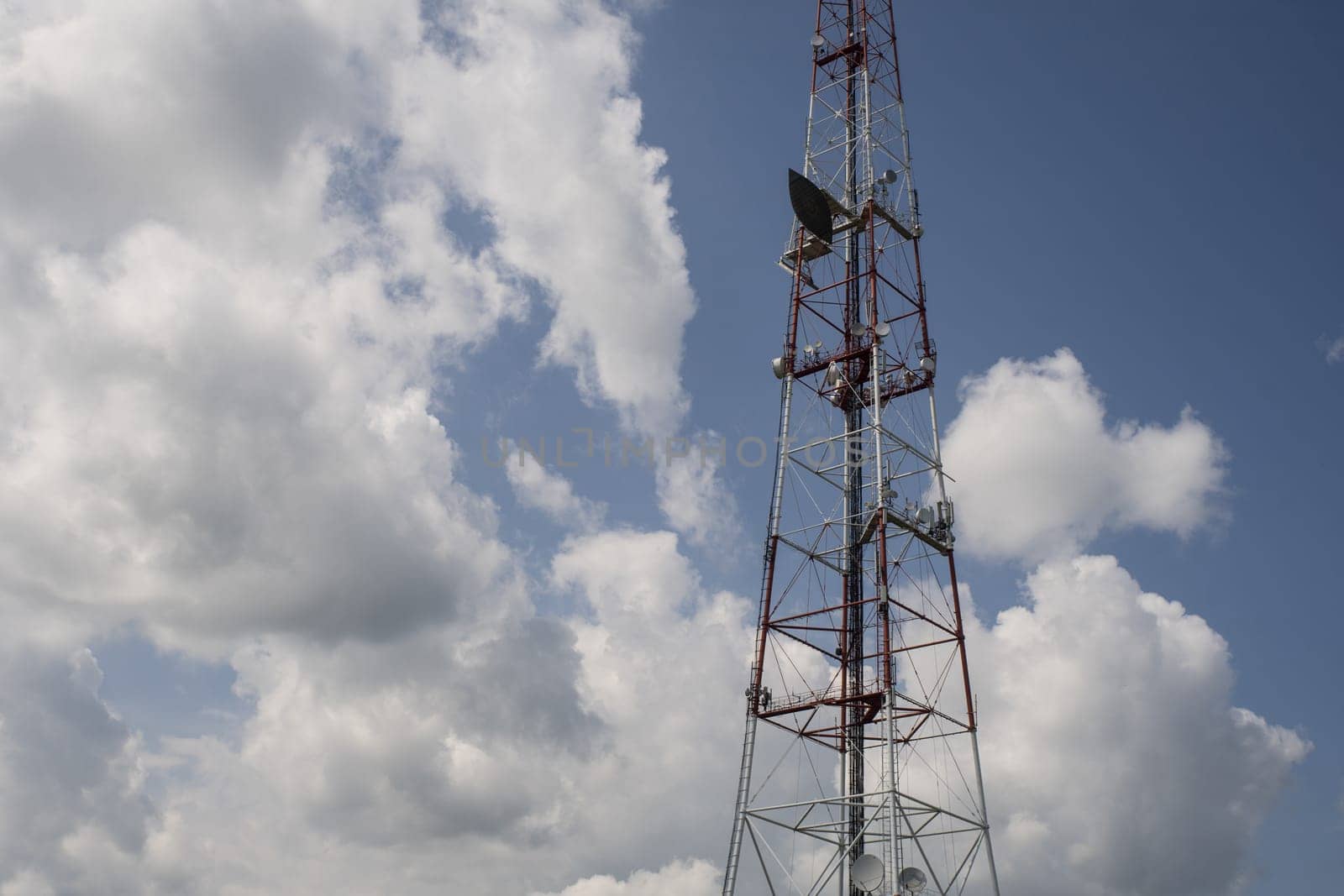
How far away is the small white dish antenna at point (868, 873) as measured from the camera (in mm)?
57531

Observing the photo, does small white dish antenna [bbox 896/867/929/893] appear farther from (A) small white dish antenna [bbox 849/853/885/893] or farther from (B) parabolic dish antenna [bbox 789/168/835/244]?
(B) parabolic dish antenna [bbox 789/168/835/244]

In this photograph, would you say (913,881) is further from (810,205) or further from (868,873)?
(810,205)

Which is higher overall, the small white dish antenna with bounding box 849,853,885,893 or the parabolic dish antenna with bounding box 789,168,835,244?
the parabolic dish antenna with bounding box 789,168,835,244

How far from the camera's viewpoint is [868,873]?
190 ft

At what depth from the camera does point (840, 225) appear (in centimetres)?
7631

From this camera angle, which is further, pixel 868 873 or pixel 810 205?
pixel 810 205

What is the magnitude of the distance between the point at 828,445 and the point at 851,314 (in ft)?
30.4

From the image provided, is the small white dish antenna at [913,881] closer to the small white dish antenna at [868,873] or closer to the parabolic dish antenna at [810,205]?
the small white dish antenna at [868,873]

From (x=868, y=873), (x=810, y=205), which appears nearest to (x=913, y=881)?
(x=868, y=873)

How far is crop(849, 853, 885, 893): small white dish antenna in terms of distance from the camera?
57.5 m

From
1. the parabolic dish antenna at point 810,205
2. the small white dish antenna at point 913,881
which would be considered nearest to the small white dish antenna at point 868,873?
the small white dish antenna at point 913,881

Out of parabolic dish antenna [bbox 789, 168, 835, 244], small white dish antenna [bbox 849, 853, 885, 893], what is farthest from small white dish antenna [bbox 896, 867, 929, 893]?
parabolic dish antenna [bbox 789, 168, 835, 244]

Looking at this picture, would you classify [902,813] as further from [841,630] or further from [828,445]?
[828,445]

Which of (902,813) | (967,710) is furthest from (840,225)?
(902,813)
